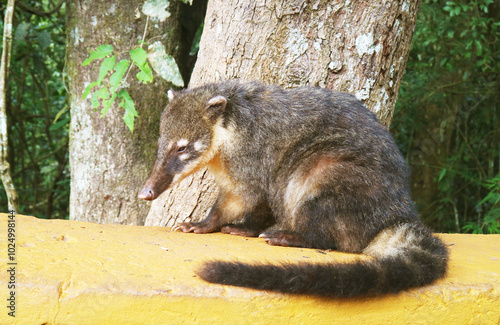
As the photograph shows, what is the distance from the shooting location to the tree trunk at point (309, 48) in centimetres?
411

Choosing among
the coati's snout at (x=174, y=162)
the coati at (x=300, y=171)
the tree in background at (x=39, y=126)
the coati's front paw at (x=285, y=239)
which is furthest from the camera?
the tree in background at (x=39, y=126)

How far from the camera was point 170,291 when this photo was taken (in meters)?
2.45

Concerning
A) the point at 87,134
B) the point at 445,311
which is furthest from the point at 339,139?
the point at 87,134

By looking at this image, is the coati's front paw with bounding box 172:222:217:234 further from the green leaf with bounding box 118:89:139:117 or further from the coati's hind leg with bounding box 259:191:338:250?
the green leaf with bounding box 118:89:139:117

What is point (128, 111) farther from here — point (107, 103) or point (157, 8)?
point (157, 8)

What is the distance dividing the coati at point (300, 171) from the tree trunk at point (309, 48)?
0.49 meters

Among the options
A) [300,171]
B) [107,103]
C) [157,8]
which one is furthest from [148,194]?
[157,8]

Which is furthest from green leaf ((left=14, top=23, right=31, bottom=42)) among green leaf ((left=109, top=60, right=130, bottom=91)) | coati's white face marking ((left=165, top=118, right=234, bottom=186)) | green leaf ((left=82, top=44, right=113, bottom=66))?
coati's white face marking ((left=165, top=118, right=234, bottom=186))

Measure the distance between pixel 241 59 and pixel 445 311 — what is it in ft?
8.01

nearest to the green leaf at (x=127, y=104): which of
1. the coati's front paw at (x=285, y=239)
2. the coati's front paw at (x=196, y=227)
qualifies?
the coati's front paw at (x=196, y=227)

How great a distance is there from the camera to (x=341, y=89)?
4.16 metres

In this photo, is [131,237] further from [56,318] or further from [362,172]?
[362,172]

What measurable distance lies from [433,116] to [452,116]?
1.20 ft

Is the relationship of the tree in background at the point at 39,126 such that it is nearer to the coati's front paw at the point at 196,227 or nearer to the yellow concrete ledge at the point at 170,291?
the coati's front paw at the point at 196,227
